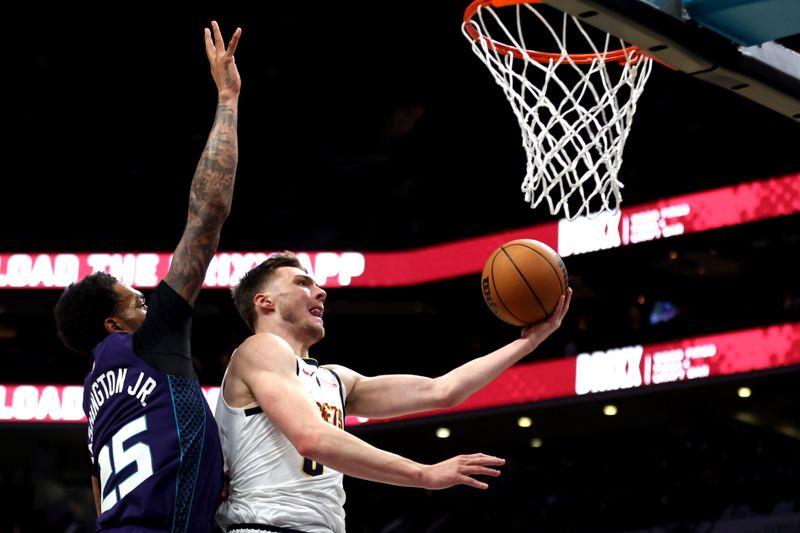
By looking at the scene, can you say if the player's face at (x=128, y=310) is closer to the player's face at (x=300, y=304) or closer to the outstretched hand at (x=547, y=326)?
the player's face at (x=300, y=304)

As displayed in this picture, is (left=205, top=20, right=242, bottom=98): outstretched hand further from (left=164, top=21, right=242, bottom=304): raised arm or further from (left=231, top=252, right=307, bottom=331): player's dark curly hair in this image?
(left=231, top=252, right=307, bottom=331): player's dark curly hair

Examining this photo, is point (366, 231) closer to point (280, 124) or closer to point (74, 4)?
point (280, 124)

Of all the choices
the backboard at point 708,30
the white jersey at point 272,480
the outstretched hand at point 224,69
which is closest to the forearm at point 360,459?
the white jersey at point 272,480

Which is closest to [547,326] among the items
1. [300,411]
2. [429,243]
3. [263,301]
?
[263,301]

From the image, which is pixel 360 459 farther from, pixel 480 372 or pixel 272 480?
pixel 480 372

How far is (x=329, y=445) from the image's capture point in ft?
10.8

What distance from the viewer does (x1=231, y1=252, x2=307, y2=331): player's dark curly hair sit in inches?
157

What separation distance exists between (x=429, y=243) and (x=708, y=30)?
33.9ft

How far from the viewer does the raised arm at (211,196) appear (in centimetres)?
338

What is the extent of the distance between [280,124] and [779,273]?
7722mm

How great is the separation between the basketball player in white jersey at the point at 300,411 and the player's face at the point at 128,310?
324 mm

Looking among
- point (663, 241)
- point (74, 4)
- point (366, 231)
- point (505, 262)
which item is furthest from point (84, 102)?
point (505, 262)

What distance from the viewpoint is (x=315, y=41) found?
1778cm

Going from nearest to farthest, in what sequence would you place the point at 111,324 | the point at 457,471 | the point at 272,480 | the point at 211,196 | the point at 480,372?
the point at 457,471
the point at 211,196
the point at 272,480
the point at 111,324
the point at 480,372
